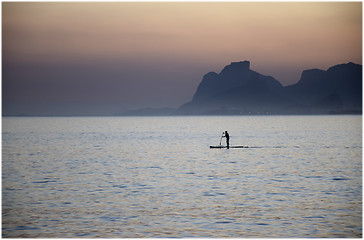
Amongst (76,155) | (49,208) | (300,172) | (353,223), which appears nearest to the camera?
(353,223)

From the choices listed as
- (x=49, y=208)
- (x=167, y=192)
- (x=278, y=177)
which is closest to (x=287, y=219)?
(x=167, y=192)

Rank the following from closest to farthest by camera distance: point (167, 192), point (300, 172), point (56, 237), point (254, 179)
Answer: point (56, 237)
point (167, 192)
point (254, 179)
point (300, 172)

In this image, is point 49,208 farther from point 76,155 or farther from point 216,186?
point 76,155

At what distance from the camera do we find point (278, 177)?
41281 millimetres

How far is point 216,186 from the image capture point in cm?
3603

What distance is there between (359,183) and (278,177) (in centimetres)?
649

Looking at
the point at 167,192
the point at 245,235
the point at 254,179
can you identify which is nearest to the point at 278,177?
the point at 254,179

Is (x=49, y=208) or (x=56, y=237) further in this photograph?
(x=49, y=208)

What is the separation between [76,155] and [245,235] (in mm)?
46793

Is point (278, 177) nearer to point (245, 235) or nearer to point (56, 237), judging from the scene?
point (245, 235)

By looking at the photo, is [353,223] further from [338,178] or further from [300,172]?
[300,172]

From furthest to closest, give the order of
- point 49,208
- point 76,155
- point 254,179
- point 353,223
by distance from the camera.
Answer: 1. point 76,155
2. point 254,179
3. point 49,208
4. point 353,223

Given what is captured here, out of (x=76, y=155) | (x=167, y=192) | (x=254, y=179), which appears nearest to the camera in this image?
(x=167, y=192)

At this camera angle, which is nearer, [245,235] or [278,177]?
[245,235]
